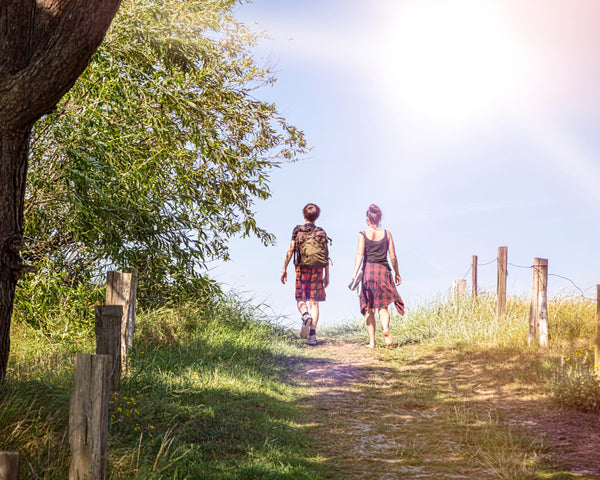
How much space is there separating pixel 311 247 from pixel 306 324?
1.76 meters

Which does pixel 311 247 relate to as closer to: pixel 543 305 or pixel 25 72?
pixel 543 305

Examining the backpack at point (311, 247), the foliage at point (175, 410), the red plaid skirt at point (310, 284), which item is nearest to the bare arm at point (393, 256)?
the backpack at point (311, 247)

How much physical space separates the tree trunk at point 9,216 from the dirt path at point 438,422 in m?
3.39

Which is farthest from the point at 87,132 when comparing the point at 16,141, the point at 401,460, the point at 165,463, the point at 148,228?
the point at 401,460

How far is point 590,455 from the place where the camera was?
5852 millimetres

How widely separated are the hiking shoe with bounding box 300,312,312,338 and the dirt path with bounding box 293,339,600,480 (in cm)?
148

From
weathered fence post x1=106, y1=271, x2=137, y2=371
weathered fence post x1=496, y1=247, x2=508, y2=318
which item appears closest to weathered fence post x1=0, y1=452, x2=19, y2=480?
weathered fence post x1=106, y1=271, x2=137, y2=371

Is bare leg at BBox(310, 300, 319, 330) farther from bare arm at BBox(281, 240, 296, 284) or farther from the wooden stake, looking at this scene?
the wooden stake

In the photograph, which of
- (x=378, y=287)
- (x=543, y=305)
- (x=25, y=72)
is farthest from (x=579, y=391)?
(x=25, y=72)

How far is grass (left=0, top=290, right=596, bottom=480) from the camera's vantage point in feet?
16.1

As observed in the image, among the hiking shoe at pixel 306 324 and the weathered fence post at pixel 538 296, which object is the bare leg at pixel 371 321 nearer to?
the hiking shoe at pixel 306 324

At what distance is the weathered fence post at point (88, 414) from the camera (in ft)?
11.5

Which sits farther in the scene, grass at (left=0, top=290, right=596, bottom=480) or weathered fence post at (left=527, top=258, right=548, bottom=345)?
weathered fence post at (left=527, top=258, right=548, bottom=345)

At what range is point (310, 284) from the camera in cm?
1191
